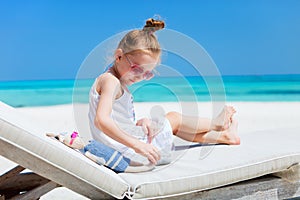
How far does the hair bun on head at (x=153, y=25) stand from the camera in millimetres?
2131

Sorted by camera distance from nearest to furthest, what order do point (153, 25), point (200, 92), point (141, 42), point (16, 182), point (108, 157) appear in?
1. point (108, 157)
2. point (141, 42)
3. point (153, 25)
4. point (16, 182)
5. point (200, 92)

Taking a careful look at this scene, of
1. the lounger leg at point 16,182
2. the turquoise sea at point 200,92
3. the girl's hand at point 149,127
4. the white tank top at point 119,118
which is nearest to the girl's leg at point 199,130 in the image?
the girl's hand at point 149,127

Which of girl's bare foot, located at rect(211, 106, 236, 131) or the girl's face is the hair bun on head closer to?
the girl's face

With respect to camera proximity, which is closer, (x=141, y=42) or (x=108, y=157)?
(x=108, y=157)

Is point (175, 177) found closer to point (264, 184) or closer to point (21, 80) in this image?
point (264, 184)

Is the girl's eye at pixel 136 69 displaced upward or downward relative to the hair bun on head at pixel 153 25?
downward

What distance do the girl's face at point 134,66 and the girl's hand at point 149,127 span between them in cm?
21

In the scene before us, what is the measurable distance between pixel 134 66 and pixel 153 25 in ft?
0.86

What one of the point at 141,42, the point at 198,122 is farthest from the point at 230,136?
the point at 141,42

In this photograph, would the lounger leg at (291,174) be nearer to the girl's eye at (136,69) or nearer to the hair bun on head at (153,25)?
the girl's eye at (136,69)

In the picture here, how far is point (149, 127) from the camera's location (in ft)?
6.95

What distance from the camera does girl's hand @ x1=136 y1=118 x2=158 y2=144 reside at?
2.09 meters

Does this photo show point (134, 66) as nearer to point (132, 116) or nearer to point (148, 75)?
point (148, 75)

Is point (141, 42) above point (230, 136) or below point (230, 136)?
above
